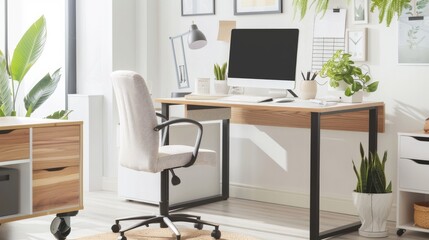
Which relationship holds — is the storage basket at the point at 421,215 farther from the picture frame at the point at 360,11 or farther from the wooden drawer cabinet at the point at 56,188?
the wooden drawer cabinet at the point at 56,188

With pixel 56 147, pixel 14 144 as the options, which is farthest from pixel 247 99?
pixel 14 144

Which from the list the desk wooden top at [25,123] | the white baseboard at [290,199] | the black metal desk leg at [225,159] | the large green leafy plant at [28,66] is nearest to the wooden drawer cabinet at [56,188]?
the desk wooden top at [25,123]

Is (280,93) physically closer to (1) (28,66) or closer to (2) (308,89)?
(2) (308,89)

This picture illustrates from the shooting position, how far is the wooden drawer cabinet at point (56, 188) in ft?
13.6

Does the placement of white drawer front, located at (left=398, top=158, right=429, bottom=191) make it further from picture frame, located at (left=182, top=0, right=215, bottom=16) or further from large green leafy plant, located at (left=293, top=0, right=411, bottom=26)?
picture frame, located at (left=182, top=0, right=215, bottom=16)

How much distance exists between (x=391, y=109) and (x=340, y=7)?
0.72 meters

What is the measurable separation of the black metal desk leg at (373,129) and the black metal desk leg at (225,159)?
110cm

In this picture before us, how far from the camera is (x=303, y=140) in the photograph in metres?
5.15

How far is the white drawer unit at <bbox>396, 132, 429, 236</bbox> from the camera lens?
427 cm

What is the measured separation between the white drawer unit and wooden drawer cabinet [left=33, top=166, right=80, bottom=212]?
1.80 meters

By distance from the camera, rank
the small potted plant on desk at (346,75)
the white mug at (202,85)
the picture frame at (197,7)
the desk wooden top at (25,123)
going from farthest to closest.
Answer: the picture frame at (197,7)
the white mug at (202,85)
the small potted plant on desk at (346,75)
the desk wooden top at (25,123)

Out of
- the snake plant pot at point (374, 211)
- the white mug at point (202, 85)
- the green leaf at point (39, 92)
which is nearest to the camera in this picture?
the snake plant pot at point (374, 211)

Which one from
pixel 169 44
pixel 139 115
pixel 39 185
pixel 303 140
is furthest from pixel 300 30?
pixel 39 185

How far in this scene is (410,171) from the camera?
4.32 metres
